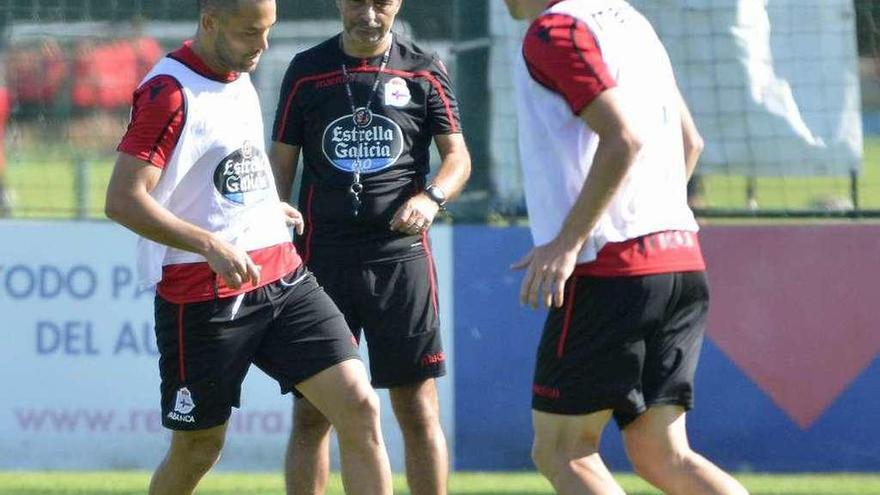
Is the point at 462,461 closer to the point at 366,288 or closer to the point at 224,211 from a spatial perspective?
the point at 366,288

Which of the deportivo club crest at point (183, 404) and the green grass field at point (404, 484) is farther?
the green grass field at point (404, 484)

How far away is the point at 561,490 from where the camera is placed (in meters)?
4.57

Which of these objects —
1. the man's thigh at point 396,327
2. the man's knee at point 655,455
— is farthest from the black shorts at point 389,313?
the man's knee at point 655,455

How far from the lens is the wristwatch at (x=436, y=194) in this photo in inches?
229

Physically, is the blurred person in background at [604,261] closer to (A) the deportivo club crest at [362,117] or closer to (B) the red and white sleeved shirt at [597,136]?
(B) the red and white sleeved shirt at [597,136]

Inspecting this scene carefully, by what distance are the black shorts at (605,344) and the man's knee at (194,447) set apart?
1237 mm

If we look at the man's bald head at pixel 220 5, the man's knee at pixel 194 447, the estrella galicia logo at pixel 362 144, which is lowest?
the man's knee at pixel 194 447

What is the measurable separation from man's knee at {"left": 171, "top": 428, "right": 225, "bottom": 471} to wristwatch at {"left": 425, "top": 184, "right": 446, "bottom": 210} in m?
1.12

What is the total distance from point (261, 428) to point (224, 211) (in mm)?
3052

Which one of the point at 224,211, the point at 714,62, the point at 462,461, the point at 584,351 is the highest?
the point at 714,62

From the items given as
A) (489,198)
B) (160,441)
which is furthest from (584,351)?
(160,441)

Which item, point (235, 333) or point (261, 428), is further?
point (261, 428)

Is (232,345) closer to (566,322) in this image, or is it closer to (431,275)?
(431,275)

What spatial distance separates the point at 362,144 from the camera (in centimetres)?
585
